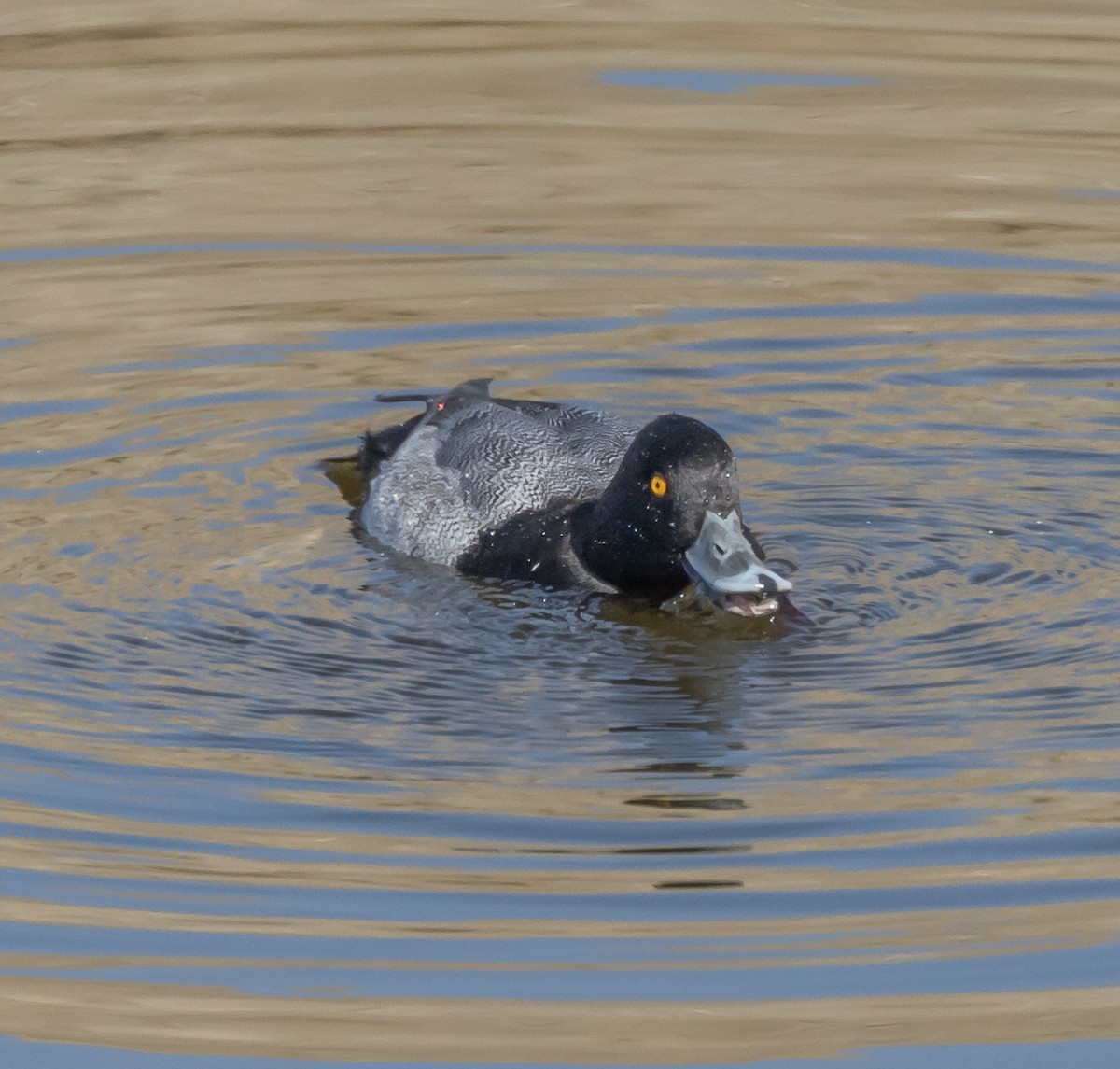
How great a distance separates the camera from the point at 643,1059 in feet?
16.6

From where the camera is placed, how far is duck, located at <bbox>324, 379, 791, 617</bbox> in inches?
316

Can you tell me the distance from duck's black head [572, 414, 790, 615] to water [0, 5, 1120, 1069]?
20cm

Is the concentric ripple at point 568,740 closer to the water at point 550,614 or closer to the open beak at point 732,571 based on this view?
the water at point 550,614

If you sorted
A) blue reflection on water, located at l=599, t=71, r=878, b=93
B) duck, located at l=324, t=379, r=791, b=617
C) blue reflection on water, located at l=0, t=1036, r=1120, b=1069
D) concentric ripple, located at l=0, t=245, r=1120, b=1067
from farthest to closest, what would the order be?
blue reflection on water, located at l=599, t=71, r=878, b=93 < duck, located at l=324, t=379, r=791, b=617 < concentric ripple, located at l=0, t=245, r=1120, b=1067 < blue reflection on water, located at l=0, t=1036, r=1120, b=1069

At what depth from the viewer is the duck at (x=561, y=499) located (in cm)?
802

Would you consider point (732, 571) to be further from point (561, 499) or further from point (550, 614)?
point (561, 499)

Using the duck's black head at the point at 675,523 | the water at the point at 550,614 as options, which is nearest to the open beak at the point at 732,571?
the duck's black head at the point at 675,523

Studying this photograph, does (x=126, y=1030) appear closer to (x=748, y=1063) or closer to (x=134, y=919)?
(x=134, y=919)

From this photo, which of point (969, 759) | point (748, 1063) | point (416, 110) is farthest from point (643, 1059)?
point (416, 110)

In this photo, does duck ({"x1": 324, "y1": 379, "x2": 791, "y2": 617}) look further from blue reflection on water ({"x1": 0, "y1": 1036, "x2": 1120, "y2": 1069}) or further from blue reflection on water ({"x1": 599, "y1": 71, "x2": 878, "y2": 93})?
blue reflection on water ({"x1": 599, "y1": 71, "x2": 878, "y2": 93})

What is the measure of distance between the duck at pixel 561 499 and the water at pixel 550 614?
194 millimetres

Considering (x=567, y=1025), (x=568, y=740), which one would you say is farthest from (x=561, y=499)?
(x=567, y=1025)

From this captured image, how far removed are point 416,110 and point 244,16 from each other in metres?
2.36

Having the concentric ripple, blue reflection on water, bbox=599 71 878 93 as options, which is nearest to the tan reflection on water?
the concentric ripple
